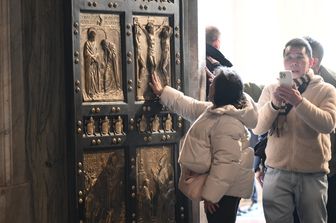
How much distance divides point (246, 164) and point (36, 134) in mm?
1211

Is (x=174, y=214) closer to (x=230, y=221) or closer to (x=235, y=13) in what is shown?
(x=230, y=221)

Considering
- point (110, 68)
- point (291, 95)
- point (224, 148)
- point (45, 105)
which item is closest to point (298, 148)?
point (291, 95)

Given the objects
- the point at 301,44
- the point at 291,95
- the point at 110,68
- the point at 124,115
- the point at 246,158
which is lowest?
the point at 246,158

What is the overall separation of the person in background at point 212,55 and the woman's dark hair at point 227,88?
29.2 inches

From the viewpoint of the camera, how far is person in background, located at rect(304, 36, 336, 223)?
12.6 feet

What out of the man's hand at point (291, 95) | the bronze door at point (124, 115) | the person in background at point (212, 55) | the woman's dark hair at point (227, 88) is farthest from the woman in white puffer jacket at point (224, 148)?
the person in background at point (212, 55)

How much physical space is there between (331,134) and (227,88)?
3.38 ft

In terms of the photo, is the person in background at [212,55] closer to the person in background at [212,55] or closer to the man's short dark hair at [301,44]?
the person in background at [212,55]

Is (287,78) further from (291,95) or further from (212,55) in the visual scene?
(212,55)

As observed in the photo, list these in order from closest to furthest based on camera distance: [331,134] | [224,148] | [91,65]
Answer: [224,148]
[91,65]
[331,134]

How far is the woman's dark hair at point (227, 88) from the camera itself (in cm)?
324

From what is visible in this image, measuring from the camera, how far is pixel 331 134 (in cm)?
390

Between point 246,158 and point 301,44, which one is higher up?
point 301,44

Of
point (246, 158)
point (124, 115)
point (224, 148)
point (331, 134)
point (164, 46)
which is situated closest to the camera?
point (224, 148)
